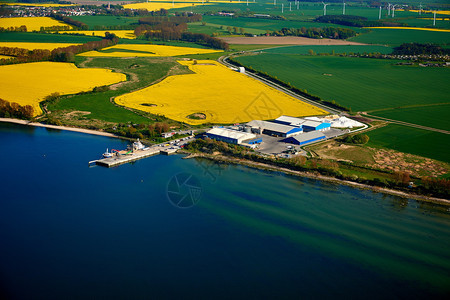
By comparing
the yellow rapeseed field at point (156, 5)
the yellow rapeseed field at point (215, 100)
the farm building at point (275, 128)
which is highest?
the yellow rapeseed field at point (156, 5)

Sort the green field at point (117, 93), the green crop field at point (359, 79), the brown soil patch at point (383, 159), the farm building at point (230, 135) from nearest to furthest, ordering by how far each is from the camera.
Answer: the brown soil patch at point (383, 159)
the farm building at point (230, 135)
the green field at point (117, 93)
the green crop field at point (359, 79)

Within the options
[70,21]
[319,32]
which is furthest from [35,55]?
[319,32]

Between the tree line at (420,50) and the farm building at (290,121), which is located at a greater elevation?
the tree line at (420,50)

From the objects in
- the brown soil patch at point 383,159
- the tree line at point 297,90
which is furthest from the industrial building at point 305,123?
the tree line at point 297,90

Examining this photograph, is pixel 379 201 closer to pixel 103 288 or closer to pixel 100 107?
pixel 103 288

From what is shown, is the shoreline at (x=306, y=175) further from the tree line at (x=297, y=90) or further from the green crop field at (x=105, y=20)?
the green crop field at (x=105, y=20)

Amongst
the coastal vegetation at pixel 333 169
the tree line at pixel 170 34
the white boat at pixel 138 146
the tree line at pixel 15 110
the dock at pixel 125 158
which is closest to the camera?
the coastal vegetation at pixel 333 169

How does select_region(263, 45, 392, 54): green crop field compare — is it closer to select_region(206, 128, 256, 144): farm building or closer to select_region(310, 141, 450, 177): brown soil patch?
select_region(206, 128, 256, 144): farm building
